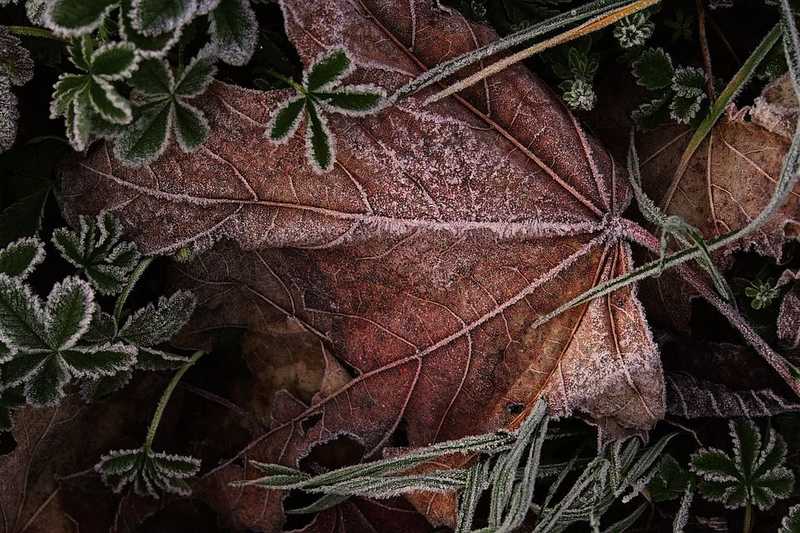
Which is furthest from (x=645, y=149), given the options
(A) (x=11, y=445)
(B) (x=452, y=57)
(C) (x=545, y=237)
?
(A) (x=11, y=445)

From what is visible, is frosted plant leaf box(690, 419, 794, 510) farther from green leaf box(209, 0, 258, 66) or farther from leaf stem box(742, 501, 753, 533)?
green leaf box(209, 0, 258, 66)

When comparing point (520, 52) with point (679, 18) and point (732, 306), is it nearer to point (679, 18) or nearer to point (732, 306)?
point (679, 18)

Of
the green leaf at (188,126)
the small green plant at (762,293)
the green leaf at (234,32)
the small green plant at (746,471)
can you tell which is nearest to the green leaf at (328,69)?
the green leaf at (234,32)

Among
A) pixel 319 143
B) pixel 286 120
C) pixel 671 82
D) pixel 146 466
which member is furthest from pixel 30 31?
pixel 671 82

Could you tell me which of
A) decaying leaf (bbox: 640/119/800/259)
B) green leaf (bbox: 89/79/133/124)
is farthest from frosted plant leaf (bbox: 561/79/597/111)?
green leaf (bbox: 89/79/133/124)

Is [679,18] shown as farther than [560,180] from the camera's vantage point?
Yes

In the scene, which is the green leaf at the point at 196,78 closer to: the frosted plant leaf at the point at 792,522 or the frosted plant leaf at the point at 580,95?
the frosted plant leaf at the point at 580,95

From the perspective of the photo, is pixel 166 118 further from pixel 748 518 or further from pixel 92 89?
pixel 748 518
